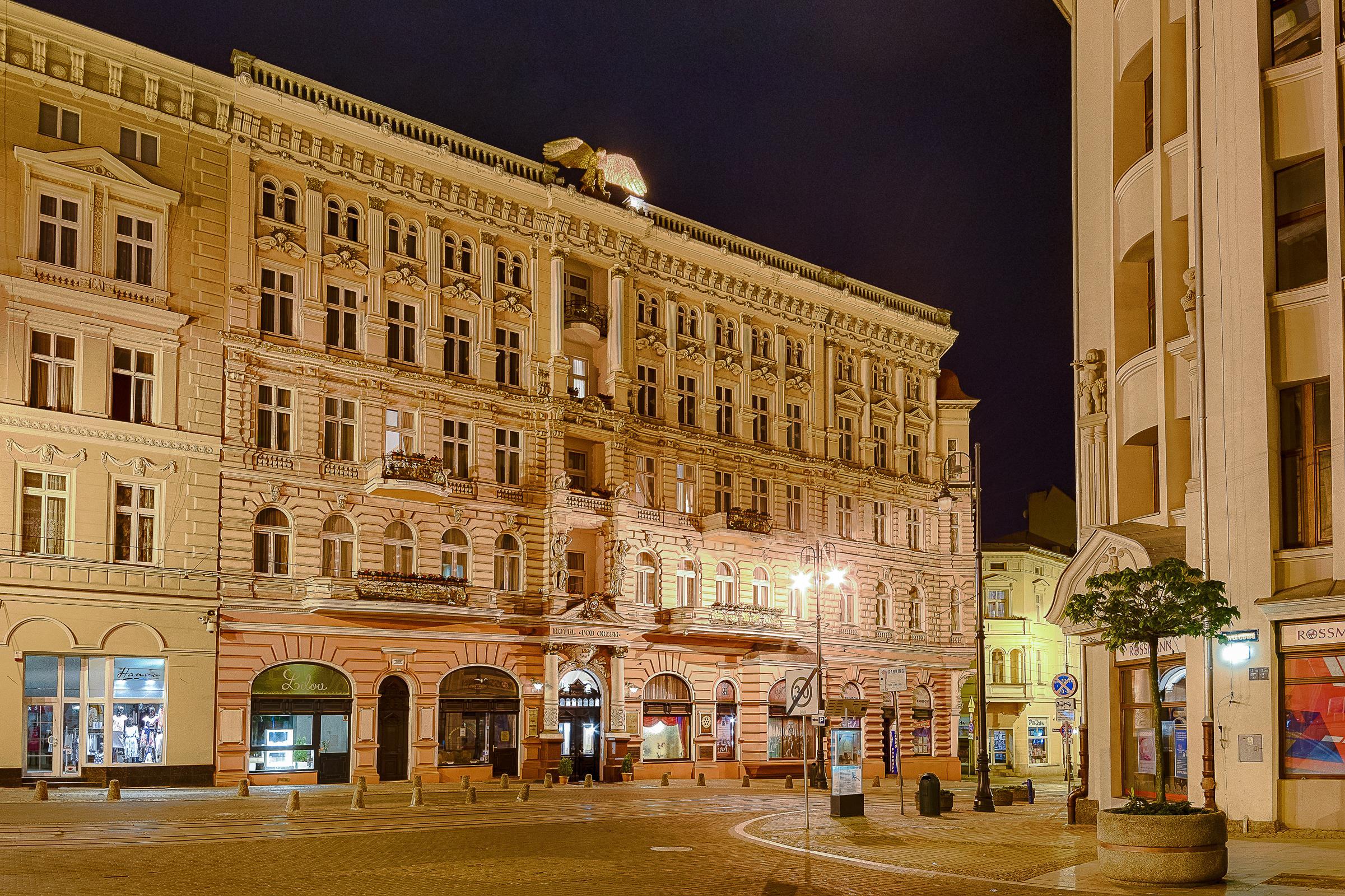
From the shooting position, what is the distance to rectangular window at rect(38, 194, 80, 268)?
3700 centimetres

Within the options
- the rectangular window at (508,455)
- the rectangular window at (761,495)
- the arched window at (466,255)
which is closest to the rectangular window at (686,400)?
the rectangular window at (761,495)

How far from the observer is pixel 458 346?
46938 mm

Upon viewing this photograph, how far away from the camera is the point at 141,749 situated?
37500 mm

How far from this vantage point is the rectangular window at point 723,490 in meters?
54.9

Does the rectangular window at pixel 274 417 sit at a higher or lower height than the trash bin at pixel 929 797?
higher

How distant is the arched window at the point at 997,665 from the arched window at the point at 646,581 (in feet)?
100

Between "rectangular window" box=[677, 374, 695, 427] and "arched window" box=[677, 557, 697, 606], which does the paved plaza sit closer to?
"arched window" box=[677, 557, 697, 606]

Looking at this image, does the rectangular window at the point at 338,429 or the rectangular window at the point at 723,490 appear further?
the rectangular window at the point at 723,490

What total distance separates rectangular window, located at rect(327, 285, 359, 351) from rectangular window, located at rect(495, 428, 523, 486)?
625 cm

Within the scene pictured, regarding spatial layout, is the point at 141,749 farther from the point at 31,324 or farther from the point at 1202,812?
the point at 1202,812

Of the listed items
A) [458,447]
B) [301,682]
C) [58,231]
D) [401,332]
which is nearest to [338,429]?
[401,332]

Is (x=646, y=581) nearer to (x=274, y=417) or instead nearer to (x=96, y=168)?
(x=274, y=417)

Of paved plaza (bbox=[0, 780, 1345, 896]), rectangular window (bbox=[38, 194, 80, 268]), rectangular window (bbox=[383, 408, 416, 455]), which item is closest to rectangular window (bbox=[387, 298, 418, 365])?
rectangular window (bbox=[383, 408, 416, 455])

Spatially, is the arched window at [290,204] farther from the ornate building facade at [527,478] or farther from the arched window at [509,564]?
the arched window at [509,564]
